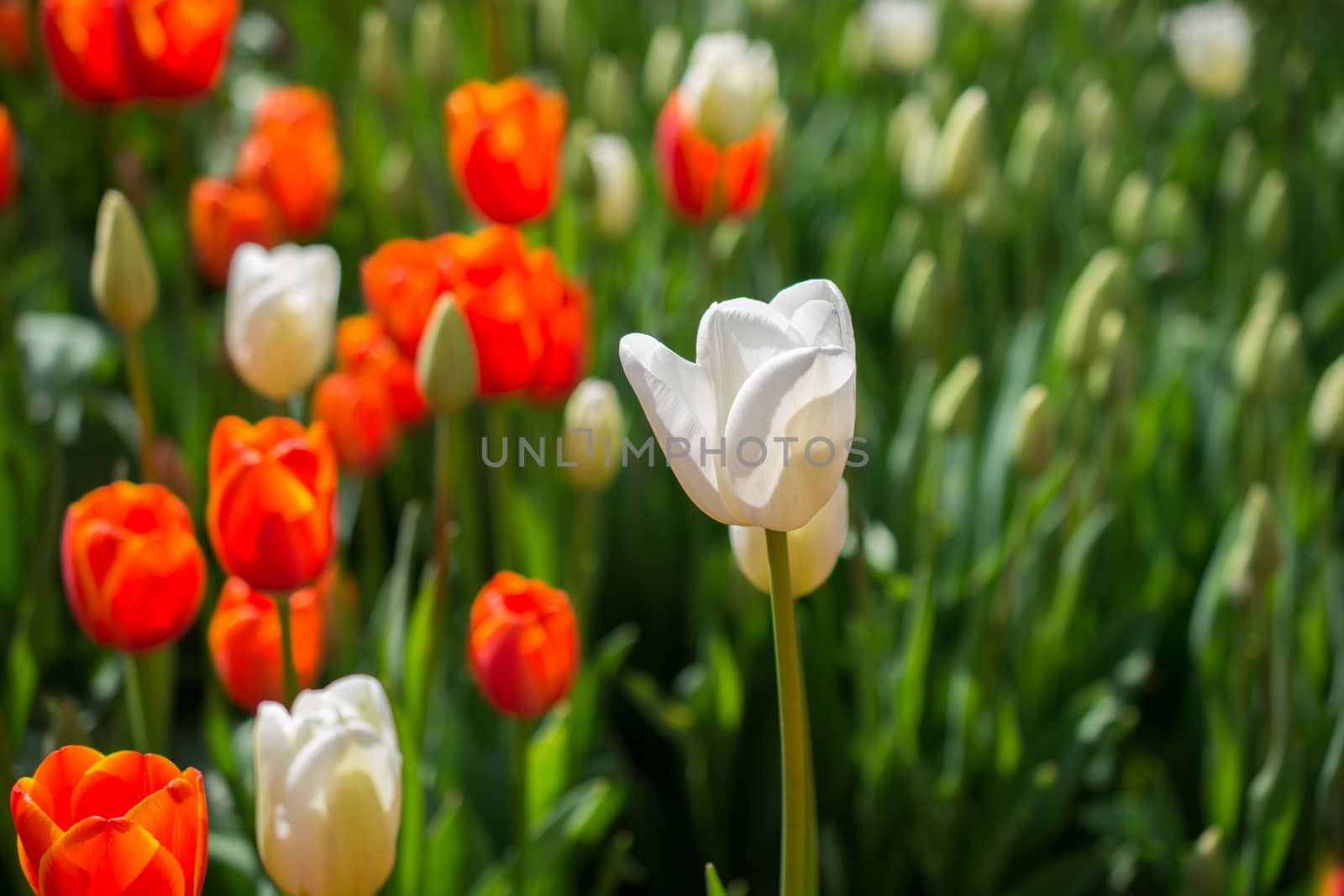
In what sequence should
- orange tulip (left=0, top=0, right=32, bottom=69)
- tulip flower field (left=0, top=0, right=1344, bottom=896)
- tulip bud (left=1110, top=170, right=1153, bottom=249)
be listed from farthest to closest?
1. orange tulip (left=0, top=0, right=32, bottom=69)
2. tulip bud (left=1110, top=170, right=1153, bottom=249)
3. tulip flower field (left=0, top=0, right=1344, bottom=896)

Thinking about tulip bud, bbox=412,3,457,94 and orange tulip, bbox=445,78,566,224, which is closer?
orange tulip, bbox=445,78,566,224

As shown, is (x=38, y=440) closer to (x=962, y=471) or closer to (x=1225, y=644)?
(x=962, y=471)

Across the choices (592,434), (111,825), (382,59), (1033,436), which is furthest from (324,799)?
(382,59)

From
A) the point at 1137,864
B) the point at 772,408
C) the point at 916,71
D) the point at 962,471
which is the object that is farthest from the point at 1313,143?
the point at 772,408

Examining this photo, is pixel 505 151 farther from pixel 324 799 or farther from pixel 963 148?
pixel 324 799

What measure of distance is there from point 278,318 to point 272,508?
0.22 m

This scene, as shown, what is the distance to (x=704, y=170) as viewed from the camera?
1.37m

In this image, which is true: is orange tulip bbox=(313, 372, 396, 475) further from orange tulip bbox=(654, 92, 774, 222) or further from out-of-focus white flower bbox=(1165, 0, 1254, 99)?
out-of-focus white flower bbox=(1165, 0, 1254, 99)

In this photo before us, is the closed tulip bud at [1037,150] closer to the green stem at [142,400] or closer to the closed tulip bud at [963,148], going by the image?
the closed tulip bud at [963,148]

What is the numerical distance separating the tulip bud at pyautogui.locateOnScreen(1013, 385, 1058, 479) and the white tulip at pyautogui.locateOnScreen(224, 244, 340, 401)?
0.55 meters

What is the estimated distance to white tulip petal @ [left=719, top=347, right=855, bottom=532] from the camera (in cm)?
50

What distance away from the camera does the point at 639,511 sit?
1.33 meters

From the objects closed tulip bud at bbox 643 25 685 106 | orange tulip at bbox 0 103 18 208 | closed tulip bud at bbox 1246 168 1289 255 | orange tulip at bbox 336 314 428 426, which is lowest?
orange tulip at bbox 336 314 428 426

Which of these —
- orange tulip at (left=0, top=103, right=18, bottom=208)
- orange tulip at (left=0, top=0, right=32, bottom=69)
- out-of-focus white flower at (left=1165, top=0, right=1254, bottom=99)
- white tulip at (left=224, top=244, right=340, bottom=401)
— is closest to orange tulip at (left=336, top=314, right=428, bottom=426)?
white tulip at (left=224, top=244, right=340, bottom=401)
